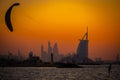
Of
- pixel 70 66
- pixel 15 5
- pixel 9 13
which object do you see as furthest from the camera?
pixel 70 66

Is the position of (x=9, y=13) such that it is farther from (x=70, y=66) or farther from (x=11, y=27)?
(x=70, y=66)

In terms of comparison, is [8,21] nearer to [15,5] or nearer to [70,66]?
[15,5]

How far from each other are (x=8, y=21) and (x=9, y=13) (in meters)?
0.92

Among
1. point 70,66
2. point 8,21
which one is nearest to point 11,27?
point 8,21

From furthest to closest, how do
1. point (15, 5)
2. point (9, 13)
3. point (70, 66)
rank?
point (70, 66) < point (9, 13) < point (15, 5)

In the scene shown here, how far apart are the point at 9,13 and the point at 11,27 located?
1.72 meters

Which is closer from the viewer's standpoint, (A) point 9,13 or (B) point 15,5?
(B) point 15,5

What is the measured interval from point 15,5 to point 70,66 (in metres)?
154

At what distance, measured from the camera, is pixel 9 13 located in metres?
30.0

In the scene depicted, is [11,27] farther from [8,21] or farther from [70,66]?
[70,66]

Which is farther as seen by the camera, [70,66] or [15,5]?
[70,66]

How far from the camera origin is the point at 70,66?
18075cm

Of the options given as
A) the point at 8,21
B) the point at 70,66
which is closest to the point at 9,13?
the point at 8,21

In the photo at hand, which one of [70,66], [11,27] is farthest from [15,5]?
[70,66]
